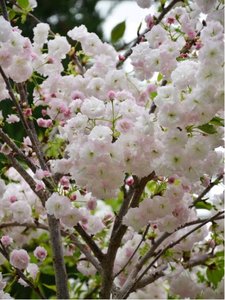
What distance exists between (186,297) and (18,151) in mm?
812

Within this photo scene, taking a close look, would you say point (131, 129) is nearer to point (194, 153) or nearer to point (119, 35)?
point (194, 153)

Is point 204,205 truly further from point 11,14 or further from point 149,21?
point 11,14

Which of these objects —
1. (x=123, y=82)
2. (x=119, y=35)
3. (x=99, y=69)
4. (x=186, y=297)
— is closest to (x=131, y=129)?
(x=123, y=82)

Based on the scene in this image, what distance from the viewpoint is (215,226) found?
171 centimetres

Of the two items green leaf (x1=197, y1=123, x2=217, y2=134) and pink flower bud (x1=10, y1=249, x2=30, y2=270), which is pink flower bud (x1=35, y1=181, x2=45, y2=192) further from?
green leaf (x1=197, y1=123, x2=217, y2=134)

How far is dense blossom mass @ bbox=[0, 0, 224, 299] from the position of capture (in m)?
1.16

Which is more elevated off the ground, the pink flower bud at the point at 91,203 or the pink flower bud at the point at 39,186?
the pink flower bud at the point at 91,203

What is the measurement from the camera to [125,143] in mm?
1222

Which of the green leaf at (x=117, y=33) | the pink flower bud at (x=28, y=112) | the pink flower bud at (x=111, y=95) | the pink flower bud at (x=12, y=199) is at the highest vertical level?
the green leaf at (x=117, y=33)

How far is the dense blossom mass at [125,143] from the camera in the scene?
116 cm

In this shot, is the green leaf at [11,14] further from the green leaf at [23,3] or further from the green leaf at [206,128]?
the green leaf at [206,128]

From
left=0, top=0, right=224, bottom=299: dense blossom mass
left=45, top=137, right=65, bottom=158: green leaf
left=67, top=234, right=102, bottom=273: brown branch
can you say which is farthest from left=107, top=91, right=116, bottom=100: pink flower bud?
left=67, top=234, right=102, bottom=273: brown branch

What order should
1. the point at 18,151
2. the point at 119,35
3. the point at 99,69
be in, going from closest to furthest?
1. the point at 18,151
2. the point at 99,69
3. the point at 119,35

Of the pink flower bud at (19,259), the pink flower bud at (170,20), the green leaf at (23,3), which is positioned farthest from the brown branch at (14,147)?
the pink flower bud at (170,20)
